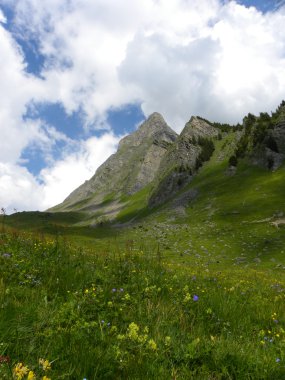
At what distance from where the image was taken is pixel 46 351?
139 inches

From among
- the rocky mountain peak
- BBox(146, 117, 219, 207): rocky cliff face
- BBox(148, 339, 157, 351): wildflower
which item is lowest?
BBox(148, 339, 157, 351): wildflower

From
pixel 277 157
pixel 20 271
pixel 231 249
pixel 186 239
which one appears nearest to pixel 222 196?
pixel 277 157

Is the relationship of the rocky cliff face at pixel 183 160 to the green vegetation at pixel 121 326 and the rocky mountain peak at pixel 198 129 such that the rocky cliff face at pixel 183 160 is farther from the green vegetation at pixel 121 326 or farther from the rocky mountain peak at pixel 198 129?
the green vegetation at pixel 121 326

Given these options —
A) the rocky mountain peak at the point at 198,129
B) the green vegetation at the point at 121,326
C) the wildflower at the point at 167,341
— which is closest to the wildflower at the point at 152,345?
the green vegetation at the point at 121,326

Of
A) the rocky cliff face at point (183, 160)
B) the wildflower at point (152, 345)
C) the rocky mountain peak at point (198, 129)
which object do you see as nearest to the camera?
the wildflower at point (152, 345)

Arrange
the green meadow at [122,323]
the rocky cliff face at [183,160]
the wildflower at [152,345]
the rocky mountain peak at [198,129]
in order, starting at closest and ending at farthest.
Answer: the green meadow at [122,323] → the wildflower at [152,345] → the rocky cliff face at [183,160] → the rocky mountain peak at [198,129]

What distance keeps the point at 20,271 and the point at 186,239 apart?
32.5 meters

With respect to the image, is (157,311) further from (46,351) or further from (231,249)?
(231,249)

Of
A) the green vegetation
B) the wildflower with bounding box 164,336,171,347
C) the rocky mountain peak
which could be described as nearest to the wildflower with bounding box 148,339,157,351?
the green vegetation

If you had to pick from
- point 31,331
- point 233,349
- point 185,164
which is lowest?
point 233,349

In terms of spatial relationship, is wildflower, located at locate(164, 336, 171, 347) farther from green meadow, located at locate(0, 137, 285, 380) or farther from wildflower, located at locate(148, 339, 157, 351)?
wildflower, located at locate(148, 339, 157, 351)

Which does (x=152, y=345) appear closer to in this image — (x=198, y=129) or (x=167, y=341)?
(x=167, y=341)

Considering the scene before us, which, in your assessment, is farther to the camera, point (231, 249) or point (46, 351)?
point (231, 249)

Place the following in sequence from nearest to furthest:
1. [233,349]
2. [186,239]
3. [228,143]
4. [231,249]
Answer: [233,349]
[231,249]
[186,239]
[228,143]
